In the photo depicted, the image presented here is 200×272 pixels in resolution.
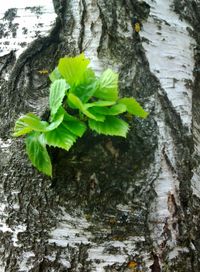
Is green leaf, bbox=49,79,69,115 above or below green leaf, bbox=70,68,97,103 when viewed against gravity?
below

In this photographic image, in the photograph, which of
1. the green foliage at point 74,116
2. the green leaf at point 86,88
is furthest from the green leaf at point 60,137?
the green leaf at point 86,88

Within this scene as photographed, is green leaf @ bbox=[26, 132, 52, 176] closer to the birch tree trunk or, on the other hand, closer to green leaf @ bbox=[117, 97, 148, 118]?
the birch tree trunk

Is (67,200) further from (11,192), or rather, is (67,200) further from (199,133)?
(199,133)

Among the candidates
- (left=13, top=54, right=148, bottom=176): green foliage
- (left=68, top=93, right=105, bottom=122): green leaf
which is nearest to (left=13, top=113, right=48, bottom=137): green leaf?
(left=13, top=54, right=148, bottom=176): green foliage

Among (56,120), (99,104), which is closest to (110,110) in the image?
(99,104)

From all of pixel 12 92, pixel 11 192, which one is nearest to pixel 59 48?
pixel 12 92

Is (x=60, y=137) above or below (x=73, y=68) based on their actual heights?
below

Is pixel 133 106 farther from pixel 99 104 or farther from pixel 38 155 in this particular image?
pixel 38 155

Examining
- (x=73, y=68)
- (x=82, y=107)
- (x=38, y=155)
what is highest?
(x=73, y=68)

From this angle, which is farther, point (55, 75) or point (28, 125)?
point (55, 75)
